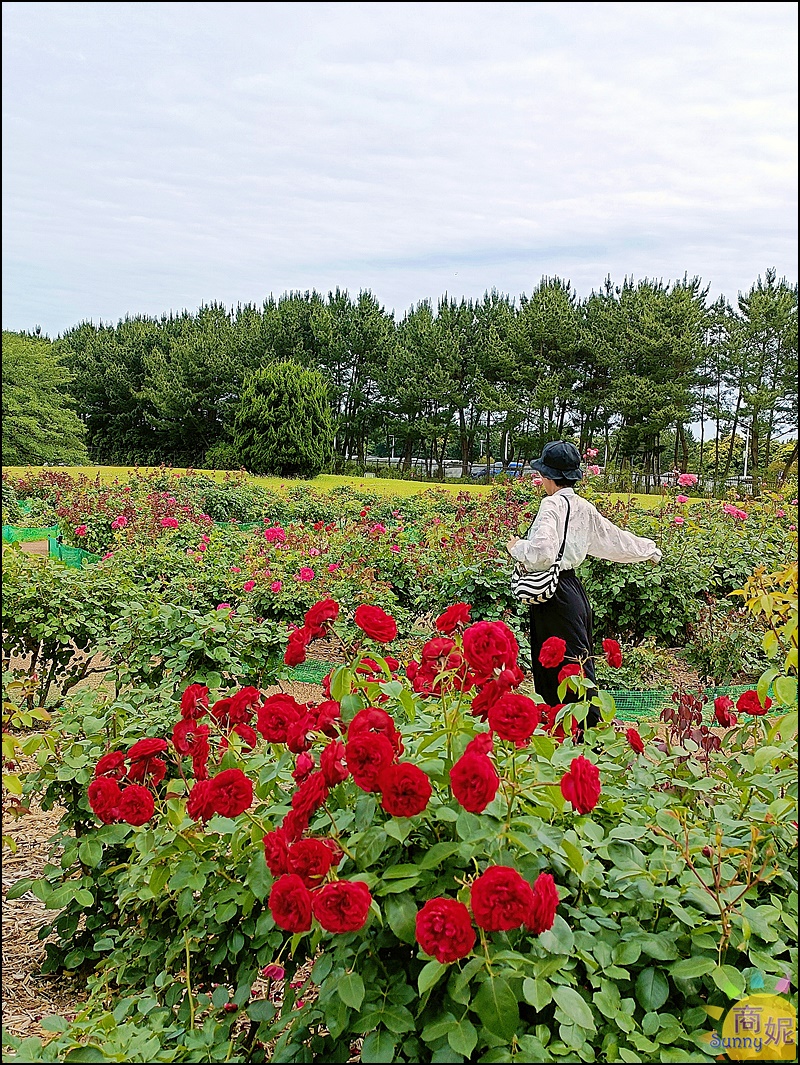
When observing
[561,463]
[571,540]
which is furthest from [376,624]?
[561,463]

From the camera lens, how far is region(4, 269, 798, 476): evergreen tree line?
25.7 metres

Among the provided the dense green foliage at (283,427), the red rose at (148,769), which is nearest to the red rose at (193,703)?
the red rose at (148,769)

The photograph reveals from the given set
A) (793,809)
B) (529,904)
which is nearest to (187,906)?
(529,904)

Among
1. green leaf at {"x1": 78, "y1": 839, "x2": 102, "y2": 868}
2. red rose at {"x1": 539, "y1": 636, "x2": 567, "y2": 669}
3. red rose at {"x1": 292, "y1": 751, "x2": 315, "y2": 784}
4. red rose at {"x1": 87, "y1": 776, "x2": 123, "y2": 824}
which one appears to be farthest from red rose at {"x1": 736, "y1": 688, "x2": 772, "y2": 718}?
green leaf at {"x1": 78, "y1": 839, "x2": 102, "y2": 868}

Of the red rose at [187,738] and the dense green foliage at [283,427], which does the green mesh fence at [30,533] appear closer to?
the red rose at [187,738]

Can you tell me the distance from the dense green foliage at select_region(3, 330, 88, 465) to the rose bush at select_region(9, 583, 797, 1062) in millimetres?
22251

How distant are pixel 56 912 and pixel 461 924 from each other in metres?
1.84

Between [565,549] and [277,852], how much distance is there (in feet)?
7.76

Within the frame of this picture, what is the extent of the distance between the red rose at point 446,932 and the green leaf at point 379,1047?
19cm

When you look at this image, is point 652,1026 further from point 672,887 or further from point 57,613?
point 57,613

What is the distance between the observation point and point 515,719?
4.33 ft

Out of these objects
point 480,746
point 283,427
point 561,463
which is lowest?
point 480,746

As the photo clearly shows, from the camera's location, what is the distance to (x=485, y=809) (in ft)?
4.39

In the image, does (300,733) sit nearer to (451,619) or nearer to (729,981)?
(451,619)
